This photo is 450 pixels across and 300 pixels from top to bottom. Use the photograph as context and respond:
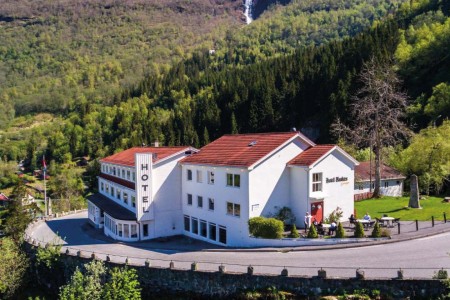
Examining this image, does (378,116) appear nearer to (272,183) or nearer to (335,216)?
(335,216)

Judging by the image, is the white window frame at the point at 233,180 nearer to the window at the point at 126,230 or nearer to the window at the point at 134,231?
the window at the point at 134,231

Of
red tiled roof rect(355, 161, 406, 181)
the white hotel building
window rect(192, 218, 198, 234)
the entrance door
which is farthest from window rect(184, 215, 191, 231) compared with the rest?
red tiled roof rect(355, 161, 406, 181)

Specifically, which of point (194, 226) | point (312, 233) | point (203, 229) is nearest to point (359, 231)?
point (312, 233)

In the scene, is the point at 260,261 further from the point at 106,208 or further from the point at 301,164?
the point at 106,208

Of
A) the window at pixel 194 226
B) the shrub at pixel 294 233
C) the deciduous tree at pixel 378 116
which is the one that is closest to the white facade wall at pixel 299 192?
the shrub at pixel 294 233

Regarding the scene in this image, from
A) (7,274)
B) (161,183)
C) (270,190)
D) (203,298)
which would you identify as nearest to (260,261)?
(203,298)
